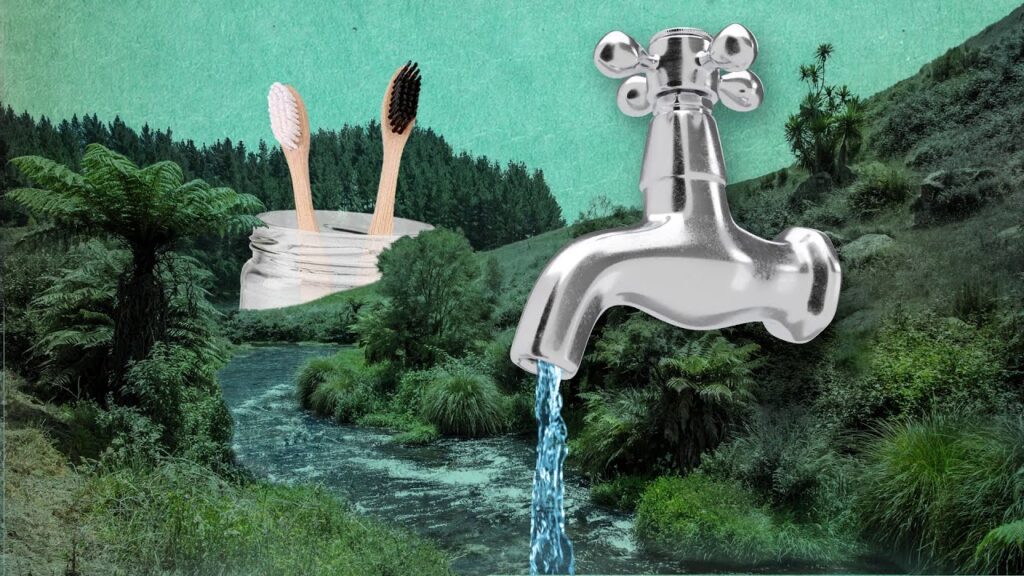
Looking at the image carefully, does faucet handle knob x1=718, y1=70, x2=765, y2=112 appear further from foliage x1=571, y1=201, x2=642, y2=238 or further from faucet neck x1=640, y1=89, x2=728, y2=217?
foliage x1=571, y1=201, x2=642, y2=238

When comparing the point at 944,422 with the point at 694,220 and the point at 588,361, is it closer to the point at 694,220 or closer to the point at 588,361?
the point at 588,361

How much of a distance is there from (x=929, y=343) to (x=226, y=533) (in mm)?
1301

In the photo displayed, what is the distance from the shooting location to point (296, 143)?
1711mm

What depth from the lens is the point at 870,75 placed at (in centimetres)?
164

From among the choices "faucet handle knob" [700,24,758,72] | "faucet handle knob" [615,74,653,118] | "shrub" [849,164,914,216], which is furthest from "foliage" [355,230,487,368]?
"faucet handle knob" [700,24,758,72]

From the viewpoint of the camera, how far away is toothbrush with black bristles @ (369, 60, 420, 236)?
167 centimetres

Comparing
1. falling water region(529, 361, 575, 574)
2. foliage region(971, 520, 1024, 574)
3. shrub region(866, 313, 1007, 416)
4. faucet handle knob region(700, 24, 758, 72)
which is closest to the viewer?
faucet handle knob region(700, 24, 758, 72)

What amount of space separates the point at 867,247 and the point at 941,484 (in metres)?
0.45

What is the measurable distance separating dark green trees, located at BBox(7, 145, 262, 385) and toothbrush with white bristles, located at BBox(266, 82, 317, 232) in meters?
0.09

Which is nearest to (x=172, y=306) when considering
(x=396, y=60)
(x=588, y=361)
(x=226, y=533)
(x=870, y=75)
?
(x=226, y=533)

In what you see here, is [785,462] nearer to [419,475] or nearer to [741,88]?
[419,475]

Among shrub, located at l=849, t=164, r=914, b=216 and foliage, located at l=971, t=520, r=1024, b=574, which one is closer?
foliage, located at l=971, t=520, r=1024, b=574

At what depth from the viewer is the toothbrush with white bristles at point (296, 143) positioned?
1.70 metres

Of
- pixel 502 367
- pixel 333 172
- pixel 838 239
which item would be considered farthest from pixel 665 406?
pixel 333 172
